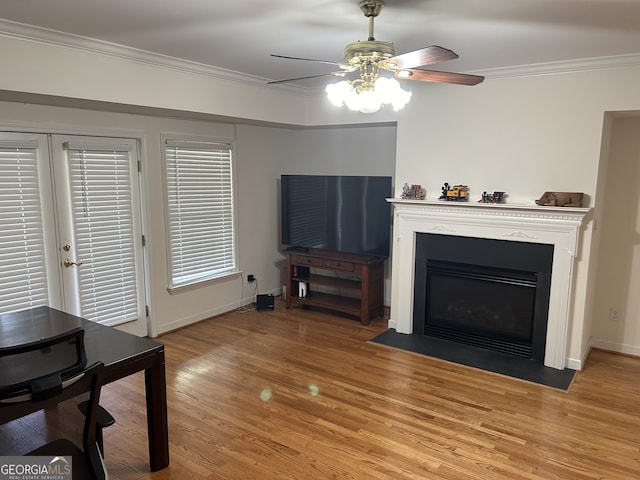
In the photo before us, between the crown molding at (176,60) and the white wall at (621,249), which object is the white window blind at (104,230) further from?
the white wall at (621,249)

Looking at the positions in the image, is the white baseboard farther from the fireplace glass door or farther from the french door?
the french door

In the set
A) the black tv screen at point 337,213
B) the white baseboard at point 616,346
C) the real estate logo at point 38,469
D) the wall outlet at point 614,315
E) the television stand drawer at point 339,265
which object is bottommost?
the white baseboard at point 616,346

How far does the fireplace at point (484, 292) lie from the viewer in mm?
4062

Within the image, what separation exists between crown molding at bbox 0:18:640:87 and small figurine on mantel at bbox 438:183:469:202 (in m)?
0.99

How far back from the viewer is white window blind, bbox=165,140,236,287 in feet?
15.6

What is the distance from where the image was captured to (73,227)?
395 cm

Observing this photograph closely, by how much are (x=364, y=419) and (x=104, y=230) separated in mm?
2768

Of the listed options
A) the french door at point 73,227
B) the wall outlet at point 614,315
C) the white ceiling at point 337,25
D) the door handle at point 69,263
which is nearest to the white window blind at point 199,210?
the french door at point 73,227

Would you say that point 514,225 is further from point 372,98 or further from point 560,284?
point 372,98

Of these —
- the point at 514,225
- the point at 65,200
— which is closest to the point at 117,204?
the point at 65,200

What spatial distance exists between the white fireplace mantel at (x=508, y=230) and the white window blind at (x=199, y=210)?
1911 millimetres

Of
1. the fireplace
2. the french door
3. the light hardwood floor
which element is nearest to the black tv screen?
the fireplace

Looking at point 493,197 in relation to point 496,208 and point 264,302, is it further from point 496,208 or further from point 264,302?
point 264,302

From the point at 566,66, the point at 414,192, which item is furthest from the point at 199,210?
the point at 566,66
